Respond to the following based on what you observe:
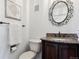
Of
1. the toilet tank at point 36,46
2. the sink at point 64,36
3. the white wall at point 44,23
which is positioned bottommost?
the toilet tank at point 36,46

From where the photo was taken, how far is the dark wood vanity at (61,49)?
5.99 ft

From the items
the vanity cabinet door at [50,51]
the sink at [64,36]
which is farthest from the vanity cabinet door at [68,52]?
the sink at [64,36]

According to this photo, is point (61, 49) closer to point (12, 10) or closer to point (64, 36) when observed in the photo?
point (64, 36)

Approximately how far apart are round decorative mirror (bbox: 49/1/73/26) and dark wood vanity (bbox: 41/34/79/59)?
749 millimetres

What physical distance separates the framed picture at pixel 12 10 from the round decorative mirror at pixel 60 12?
2.80 ft

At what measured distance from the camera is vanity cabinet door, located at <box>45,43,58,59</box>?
2.07 metres

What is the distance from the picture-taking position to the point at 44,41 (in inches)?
90.4

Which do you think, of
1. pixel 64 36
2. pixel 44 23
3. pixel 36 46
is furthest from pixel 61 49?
pixel 44 23

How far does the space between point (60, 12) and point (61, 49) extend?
1112 mm

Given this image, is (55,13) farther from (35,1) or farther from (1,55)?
(1,55)

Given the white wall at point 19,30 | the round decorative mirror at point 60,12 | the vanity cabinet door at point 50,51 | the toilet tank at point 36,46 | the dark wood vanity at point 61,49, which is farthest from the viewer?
the toilet tank at point 36,46

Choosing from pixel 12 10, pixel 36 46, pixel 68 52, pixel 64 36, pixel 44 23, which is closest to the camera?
pixel 68 52

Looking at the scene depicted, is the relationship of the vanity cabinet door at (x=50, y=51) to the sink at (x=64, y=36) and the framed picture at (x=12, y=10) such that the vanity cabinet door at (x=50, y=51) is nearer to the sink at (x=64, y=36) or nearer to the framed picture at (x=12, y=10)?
the sink at (x=64, y=36)

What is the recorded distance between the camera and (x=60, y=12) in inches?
107
